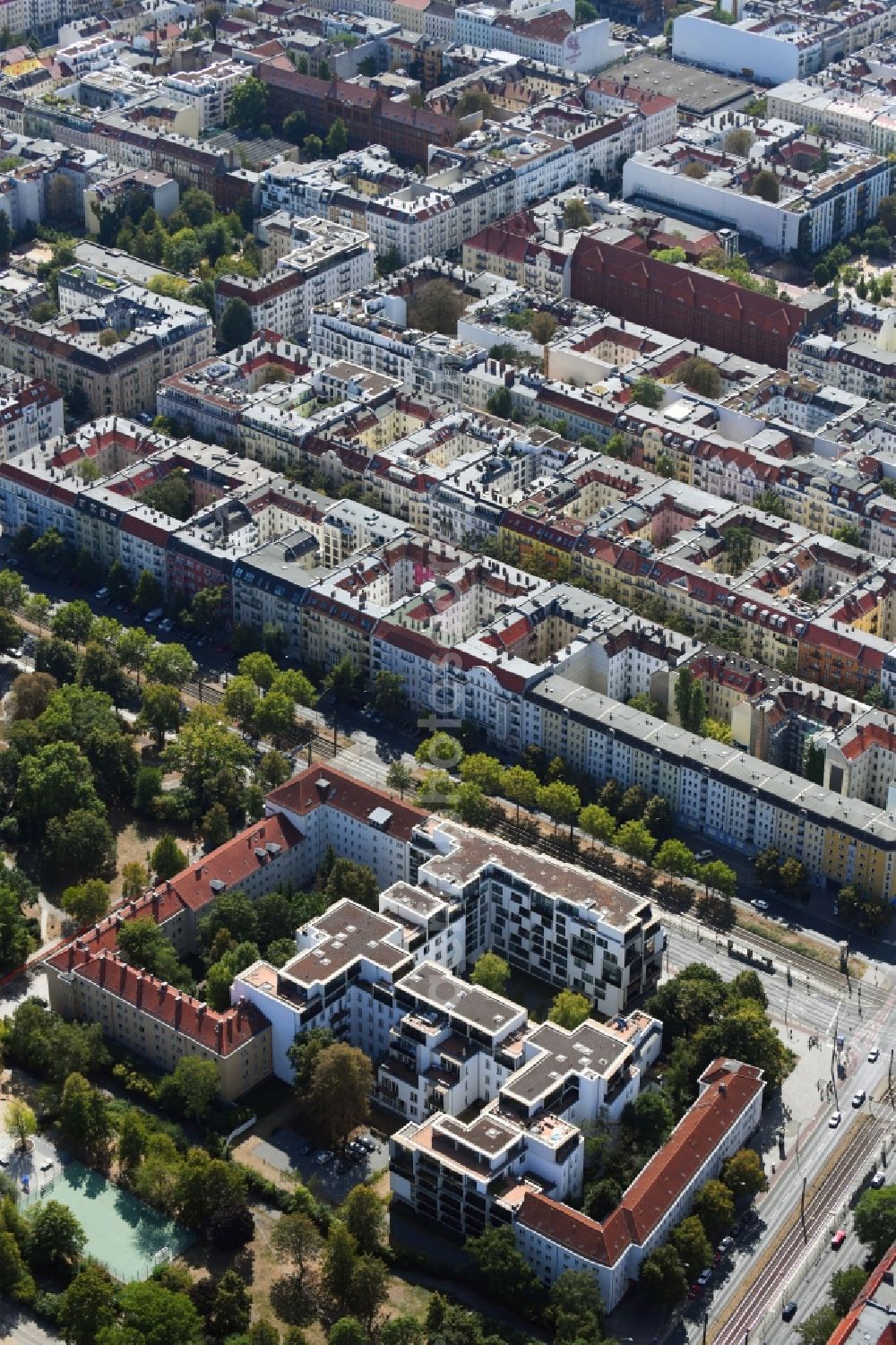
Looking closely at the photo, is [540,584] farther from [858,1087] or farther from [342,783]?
[858,1087]

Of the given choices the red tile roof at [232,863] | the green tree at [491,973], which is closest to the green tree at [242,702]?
the red tile roof at [232,863]

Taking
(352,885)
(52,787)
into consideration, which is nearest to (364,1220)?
(352,885)

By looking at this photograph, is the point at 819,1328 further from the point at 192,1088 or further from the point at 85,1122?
the point at 85,1122

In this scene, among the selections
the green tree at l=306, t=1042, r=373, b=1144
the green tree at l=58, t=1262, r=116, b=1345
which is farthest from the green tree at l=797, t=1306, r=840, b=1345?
the green tree at l=58, t=1262, r=116, b=1345

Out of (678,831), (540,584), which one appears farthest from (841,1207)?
(540,584)

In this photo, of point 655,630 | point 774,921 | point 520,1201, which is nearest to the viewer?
point 520,1201
